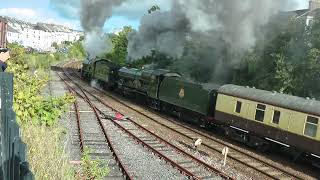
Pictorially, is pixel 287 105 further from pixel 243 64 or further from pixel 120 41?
pixel 120 41

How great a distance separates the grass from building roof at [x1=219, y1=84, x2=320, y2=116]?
7.54 meters

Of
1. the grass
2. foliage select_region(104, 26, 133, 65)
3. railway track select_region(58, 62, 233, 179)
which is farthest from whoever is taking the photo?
foliage select_region(104, 26, 133, 65)

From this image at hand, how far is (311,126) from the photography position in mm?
12922

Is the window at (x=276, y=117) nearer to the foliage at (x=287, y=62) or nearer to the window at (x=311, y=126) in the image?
the window at (x=311, y=126)

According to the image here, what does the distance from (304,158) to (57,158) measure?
8.99 meters

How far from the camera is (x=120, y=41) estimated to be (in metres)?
46.5

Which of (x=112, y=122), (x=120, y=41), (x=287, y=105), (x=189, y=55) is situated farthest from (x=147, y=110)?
(x=120, y=41)

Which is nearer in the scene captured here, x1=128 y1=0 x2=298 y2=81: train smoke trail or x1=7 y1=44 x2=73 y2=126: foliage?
x1=7 y1=44 x2=73 y2=126: foliage

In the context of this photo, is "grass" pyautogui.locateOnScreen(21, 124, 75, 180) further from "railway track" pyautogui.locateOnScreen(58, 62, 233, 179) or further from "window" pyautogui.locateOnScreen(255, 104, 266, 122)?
"window" pyautogui.locateOnScreen(255, 104, 266, 122)

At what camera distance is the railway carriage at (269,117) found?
13000 mm

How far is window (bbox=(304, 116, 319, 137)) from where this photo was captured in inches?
501

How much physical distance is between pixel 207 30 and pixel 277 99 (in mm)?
10768

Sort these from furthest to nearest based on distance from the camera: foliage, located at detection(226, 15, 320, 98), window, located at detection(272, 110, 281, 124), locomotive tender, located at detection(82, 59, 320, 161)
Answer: foliage, located at detection(226, 15, 320, 98) → window, located at detection(272, 110, 281, 124) → locomotive tender, located at detection(82, 59, 320, 161)

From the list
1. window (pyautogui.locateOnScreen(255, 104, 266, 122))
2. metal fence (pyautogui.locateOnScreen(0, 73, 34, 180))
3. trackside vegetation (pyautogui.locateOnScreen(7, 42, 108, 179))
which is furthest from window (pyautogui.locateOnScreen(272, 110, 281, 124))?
metal fence (pyautogui.locateOnScreen(0, 73, 34, 180))
